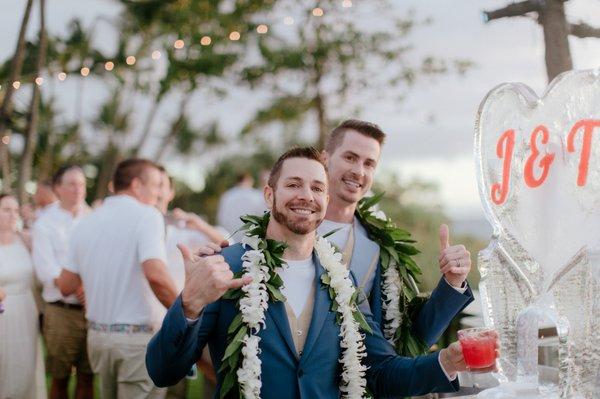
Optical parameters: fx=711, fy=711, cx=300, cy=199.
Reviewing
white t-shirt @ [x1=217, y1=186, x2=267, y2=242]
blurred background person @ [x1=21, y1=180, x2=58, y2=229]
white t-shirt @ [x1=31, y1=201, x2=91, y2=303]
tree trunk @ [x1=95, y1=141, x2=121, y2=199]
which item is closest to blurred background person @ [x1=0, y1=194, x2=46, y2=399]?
white t-shirt @ [x1=31, y1=201, x2=91, y2=303]

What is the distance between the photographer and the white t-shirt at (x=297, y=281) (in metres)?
2.18

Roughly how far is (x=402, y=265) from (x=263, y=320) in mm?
781

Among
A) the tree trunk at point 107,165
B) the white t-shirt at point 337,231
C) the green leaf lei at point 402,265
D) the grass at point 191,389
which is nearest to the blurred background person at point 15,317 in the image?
the grass at point 191,389

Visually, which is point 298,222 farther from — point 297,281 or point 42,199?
point 42,199

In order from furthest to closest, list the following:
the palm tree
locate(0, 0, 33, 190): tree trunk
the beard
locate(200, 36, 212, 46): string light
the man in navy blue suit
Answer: the palm tree
locate(200, 36, 212, 46): string light
locate(0, 0, 33, 190): tree trunk
the beard
the man in navy blue suit

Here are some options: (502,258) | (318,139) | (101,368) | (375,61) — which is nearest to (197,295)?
(502,258)

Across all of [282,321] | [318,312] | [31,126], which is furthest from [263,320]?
[31,126]

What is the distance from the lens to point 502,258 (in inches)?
83.7

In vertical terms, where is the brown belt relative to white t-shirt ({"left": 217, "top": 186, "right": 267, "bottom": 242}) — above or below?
below

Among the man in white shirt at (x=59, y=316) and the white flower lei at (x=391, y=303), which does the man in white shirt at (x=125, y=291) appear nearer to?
the man in white shirt at (x=59, y=316)

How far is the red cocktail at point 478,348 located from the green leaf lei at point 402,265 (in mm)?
606

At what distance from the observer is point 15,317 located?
4129 millimetres

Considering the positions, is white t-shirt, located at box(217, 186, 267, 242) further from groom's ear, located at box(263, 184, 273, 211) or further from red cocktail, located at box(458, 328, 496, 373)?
red cocktail, located at box(458, 328, 496, 373)

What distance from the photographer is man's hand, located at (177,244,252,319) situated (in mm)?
1873
